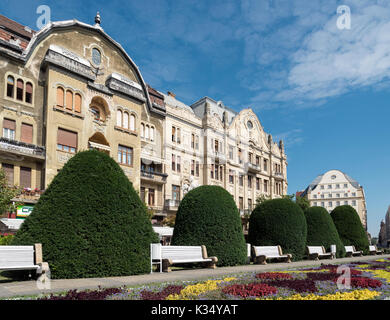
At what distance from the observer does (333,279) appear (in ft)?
29.0

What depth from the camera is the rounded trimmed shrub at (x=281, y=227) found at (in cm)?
1916

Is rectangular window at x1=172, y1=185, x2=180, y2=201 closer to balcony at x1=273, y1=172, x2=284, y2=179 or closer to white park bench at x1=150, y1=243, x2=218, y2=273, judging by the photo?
balcony at x1=273, y1=172, x2=284, y2=179

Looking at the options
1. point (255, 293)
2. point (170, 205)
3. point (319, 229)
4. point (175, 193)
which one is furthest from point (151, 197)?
point (255, 293)

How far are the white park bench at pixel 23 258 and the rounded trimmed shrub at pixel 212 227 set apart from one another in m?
6.63

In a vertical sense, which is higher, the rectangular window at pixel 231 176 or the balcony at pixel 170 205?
the rectangular window at pixel 231 176

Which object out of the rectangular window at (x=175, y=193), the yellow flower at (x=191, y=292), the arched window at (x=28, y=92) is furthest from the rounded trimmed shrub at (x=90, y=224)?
the rectangular window at (x=175, y=193)

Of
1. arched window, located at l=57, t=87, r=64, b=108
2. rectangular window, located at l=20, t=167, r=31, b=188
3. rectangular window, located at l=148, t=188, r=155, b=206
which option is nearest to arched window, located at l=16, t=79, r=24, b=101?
arched window, located at l=57, t=87, r=64, b=108

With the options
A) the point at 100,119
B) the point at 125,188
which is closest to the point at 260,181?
the point at 100,119

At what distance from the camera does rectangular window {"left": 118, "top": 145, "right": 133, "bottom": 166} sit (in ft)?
106

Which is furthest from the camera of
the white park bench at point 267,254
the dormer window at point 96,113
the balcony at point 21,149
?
the dormer window at point 96,113

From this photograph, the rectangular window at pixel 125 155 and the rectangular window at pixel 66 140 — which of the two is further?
the rectangular window at pixel 125 155

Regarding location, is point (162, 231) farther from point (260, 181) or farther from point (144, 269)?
point (260, 181)

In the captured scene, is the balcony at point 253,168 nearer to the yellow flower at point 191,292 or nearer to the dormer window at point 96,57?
the dormer window at point 96,57

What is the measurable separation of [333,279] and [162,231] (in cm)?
1796
